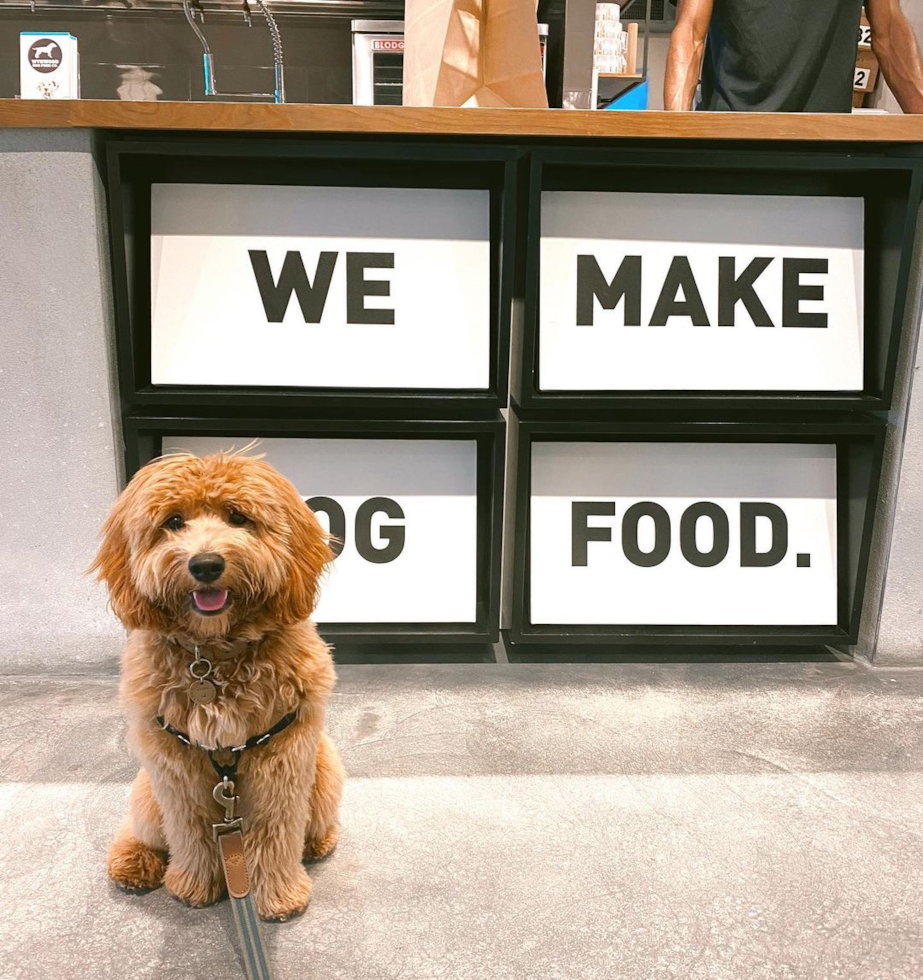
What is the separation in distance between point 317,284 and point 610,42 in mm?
3441

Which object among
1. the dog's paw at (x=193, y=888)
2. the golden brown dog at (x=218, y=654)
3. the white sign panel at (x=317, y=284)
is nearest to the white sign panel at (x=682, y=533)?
the white sign panel at (x=317, y=284)

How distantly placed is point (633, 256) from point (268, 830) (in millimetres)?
1628

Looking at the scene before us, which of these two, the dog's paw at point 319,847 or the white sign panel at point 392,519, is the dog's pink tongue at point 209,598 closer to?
the dog's paw at point 319,847

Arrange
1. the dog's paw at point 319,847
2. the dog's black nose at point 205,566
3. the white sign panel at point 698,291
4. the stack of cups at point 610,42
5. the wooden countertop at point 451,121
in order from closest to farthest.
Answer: the dog's black nose at point 205,566 → the dog's paw at point 319,847 → the wooden countertop at point 451,121 → the white sign panel at point 698,291 → the stack of cups at point 610,42

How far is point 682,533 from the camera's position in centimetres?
247

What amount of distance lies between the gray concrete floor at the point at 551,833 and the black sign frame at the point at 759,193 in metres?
0.75

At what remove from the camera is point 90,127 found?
2076mm

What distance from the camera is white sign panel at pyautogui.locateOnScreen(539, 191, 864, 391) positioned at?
230 centimetres

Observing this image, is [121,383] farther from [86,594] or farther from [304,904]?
[304,904]

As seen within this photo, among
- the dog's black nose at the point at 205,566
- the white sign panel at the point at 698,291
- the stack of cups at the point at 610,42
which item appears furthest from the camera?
the stack of cups at the point at 610,42

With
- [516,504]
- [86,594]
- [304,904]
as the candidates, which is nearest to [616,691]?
[516,504]

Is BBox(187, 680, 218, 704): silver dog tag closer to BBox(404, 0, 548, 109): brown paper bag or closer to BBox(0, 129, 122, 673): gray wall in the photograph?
BBox(0, 129, 122, 673): gray wall

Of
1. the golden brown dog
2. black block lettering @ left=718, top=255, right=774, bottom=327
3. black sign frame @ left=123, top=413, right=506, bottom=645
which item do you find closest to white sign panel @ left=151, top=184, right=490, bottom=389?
black sign frame @ left=123, top=413, right=506, bottom=645

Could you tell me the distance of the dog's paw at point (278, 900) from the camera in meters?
1.47
